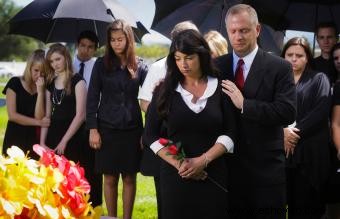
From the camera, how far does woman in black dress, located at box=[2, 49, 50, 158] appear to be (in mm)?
5090

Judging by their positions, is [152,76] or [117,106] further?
[117,106]

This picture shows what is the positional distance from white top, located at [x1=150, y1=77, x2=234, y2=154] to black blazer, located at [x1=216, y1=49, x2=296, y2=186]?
0.39ft

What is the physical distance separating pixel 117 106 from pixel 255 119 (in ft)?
6.26

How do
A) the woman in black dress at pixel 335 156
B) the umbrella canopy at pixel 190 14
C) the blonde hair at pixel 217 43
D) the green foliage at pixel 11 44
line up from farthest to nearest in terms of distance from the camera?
the green foliage at pixel 11 44, the umbrella canopy at pixel 190 14, the blonde hair at pixel 217 43, the woman in black dress at pixel 335 156

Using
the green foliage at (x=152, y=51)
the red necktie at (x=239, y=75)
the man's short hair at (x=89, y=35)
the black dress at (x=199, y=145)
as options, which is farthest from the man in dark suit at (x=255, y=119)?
the green foliage at (x=152, y=51)

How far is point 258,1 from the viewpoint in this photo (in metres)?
4.98

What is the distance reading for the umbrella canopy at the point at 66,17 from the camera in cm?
529

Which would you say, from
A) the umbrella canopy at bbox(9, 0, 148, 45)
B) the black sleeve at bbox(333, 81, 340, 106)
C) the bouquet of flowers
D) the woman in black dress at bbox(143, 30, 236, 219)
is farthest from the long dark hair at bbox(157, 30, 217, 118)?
the umbrella canopy at bbox(9, 0, 148, 45)

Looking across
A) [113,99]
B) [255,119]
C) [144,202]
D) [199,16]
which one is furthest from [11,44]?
[255,119]

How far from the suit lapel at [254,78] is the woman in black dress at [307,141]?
39.4 inches

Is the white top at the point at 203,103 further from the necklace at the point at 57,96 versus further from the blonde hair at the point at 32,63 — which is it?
the blonde hair at the point at 32,63

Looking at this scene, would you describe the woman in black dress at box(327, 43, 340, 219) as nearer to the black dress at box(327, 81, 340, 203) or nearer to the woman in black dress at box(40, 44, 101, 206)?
the black dress at box(327, 81, 340, 203)

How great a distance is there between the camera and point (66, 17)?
17.6ft

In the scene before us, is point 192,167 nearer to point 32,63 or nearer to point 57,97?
point 57,97
